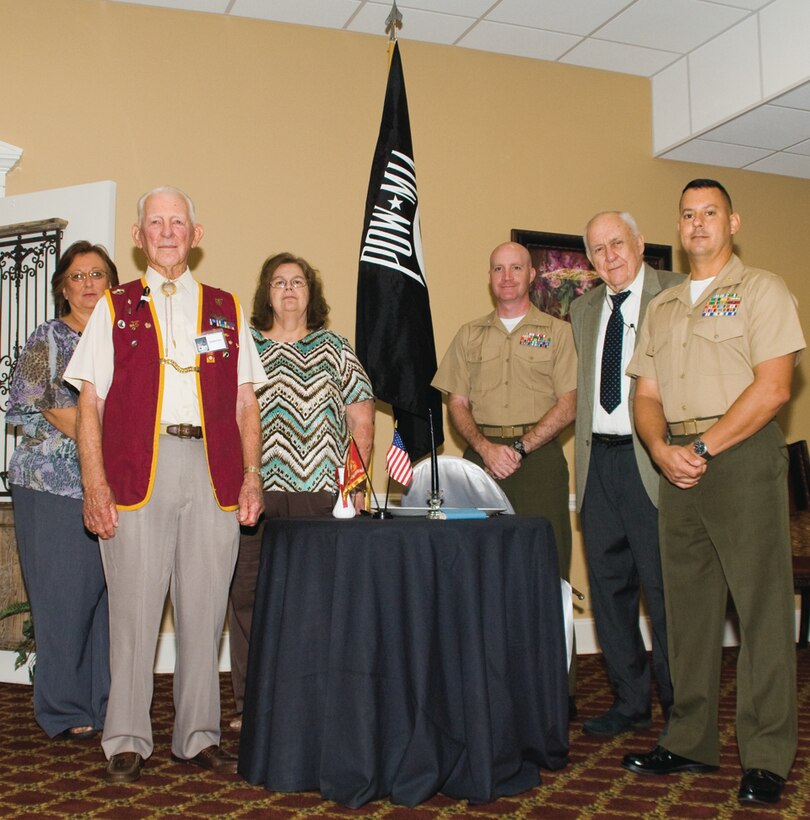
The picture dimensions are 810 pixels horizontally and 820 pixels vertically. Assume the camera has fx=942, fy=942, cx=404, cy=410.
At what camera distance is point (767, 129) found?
16.8 ft

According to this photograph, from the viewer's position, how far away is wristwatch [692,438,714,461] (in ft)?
8.50

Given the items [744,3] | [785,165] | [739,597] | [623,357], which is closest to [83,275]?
[623,357]

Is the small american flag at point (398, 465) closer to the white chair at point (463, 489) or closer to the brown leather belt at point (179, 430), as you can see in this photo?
the white chair at point (463, 489)

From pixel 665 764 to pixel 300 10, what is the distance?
3.77 m

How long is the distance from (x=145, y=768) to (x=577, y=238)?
3.63 meters

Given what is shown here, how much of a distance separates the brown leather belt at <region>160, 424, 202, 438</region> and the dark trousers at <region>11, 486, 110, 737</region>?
756 mm

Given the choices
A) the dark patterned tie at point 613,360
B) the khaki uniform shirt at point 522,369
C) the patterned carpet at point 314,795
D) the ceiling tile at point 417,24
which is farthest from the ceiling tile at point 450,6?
the patterned carpet at point 314,795

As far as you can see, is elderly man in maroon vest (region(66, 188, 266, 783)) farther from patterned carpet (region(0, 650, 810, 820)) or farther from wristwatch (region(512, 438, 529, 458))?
wristwatch (region(512, 438, 529, 458))

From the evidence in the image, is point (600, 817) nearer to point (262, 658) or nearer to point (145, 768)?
point (262, 658)

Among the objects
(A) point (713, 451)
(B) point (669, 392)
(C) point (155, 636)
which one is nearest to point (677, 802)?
(A) point (713, 451)

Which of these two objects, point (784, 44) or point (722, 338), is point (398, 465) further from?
point (784, 44)

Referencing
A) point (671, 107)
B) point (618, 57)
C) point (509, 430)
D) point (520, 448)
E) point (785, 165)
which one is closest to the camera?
point (520, 448)

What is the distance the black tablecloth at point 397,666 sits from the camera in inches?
93.4

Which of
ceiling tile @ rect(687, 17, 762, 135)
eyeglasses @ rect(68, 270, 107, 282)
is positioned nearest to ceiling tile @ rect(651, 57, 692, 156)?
ceiling tile @ rect(687, 17, 762, 135)
